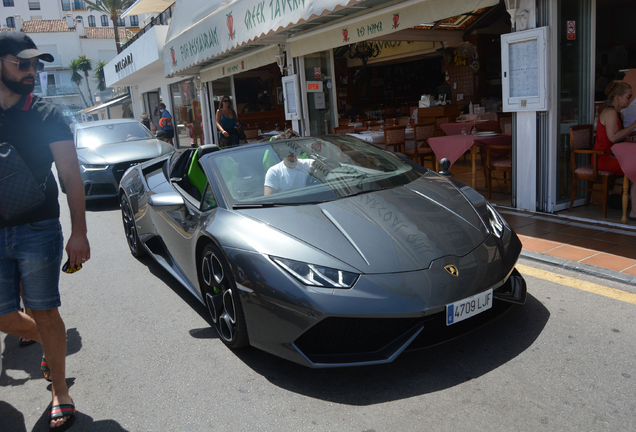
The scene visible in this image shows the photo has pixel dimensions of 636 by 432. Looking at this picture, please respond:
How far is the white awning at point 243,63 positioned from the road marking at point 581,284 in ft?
25.8

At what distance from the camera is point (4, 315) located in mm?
2477

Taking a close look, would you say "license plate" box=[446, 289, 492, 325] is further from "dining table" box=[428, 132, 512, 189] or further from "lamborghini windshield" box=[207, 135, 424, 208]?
"dining table" box=[428, 132, 512, 189]

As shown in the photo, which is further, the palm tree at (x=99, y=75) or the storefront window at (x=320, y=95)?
the palm tree at (x=99, y=75)

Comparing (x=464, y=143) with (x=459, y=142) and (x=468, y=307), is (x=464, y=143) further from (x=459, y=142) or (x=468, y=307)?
(x=468, y=307)

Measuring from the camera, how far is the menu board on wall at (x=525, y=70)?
17.8ft

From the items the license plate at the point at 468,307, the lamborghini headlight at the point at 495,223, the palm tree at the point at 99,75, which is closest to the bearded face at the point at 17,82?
the license plate at the point at 468,307

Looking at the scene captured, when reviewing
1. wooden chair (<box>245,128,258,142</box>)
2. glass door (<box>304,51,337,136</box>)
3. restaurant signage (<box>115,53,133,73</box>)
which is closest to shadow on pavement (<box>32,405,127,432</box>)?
glass door (<box>304,51,337,136</box>)

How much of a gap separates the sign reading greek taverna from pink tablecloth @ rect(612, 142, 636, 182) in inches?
137

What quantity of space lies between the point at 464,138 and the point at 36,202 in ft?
19.2

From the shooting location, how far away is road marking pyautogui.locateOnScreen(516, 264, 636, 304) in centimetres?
345

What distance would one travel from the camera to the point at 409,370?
105 inches

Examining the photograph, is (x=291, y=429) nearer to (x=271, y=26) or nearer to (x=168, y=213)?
(x=168, y=213)

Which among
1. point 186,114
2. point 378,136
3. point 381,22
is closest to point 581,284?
point 381,22

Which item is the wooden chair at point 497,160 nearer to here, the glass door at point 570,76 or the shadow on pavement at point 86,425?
the glass door at point 570,76
